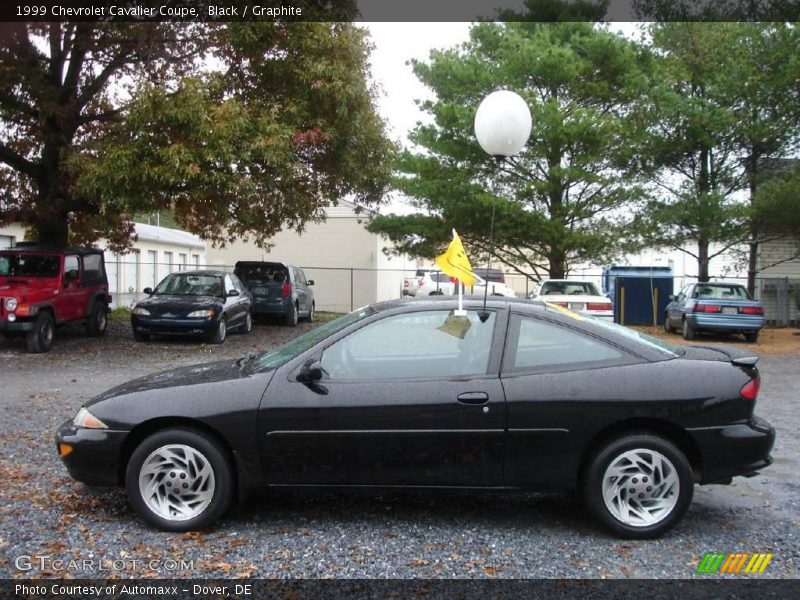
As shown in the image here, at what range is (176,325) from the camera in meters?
13.6

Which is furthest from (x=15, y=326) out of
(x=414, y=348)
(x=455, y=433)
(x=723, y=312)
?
→ (x=723, y=312)

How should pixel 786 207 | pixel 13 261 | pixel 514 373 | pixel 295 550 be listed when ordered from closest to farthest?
pixel 295 550
pixel 514 373
pixel 13 261
pixel 786 207

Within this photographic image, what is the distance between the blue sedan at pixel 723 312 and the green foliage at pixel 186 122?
798 centimetres

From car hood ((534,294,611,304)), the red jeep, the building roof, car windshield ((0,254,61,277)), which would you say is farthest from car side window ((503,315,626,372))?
the building roof

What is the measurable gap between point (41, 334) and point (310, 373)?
1028 centimetres

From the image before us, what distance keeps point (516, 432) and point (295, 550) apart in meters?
1.42

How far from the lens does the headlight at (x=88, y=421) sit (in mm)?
4223

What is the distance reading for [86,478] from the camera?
167 inches

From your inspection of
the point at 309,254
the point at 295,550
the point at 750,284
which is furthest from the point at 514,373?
the point at 309,254

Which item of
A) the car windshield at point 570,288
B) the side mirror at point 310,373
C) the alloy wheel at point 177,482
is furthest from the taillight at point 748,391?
the car windshield at point 570,288

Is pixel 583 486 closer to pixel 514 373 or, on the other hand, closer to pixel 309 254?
pixel 514 373

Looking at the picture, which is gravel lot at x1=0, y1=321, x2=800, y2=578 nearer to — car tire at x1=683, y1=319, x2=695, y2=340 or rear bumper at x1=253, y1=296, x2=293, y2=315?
car tire at x1=683, y1=319, x2=695, y2=340

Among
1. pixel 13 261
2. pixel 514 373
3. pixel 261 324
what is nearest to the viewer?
pixel 514 373

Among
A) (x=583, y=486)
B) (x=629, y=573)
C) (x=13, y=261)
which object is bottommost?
(x=629, y=573)
